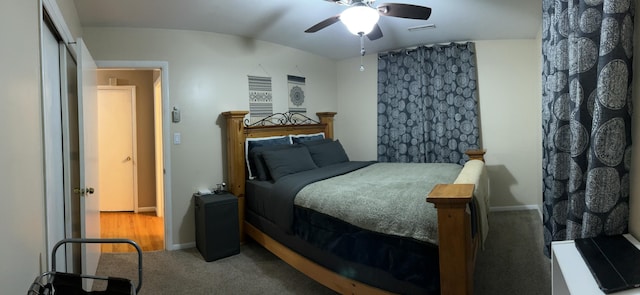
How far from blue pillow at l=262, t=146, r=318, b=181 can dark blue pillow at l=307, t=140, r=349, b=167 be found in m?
0.23

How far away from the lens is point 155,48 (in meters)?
3.54

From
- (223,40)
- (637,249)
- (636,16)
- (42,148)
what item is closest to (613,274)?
(637,249)

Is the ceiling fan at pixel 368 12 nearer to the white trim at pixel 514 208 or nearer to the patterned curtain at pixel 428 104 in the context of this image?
the patterned curtain at pixel 428 104

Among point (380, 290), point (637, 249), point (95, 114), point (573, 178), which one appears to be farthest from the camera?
point (95, 114)

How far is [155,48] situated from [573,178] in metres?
3.50

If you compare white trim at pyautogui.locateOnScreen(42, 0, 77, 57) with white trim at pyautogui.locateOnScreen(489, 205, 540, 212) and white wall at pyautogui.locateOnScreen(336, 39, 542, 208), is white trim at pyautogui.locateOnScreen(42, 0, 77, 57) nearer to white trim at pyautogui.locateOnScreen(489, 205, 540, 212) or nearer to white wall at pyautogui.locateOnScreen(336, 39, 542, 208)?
white wall at pyautogui.locateOnScreen(336, 39, 542, 208)

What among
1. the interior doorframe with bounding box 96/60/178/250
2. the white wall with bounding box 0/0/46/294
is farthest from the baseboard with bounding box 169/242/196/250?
the white wall with bounding box 0/0/46/294

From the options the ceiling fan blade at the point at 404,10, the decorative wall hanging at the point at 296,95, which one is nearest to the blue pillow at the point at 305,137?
the decorative wall hanging at the point at 296,95

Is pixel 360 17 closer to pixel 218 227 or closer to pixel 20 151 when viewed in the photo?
pixel 20 151

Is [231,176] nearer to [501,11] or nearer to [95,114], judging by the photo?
[95,114]

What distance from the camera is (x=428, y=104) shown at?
465cm

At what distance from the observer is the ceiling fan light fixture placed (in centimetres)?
238

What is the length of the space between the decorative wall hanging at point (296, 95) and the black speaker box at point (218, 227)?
1.62 metres

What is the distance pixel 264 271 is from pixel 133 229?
90.6 inches
